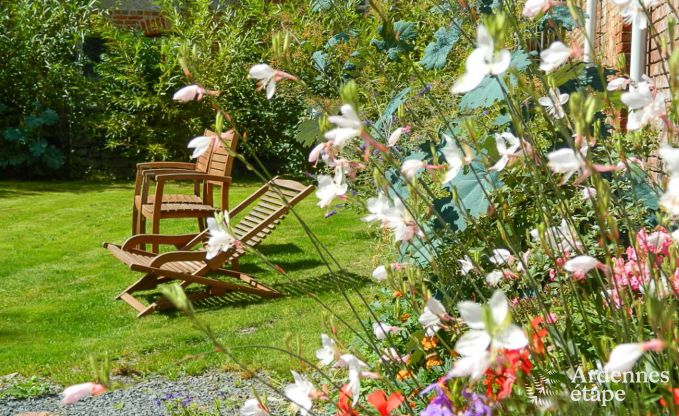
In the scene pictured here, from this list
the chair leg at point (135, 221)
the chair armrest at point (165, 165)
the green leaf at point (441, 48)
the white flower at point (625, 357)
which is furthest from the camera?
the chair armrest at point (165, 165)

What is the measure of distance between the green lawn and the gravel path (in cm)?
17

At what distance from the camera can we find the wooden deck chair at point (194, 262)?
203 inches

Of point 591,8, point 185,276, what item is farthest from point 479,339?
point 591,8

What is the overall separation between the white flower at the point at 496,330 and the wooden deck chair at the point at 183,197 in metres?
5.10

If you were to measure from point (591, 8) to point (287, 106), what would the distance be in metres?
5.83

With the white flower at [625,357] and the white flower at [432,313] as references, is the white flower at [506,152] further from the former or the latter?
the white flower at [625,357]

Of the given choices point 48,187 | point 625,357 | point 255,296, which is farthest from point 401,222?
point 48,187

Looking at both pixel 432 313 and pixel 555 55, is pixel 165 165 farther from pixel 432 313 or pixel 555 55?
pixel 555 55

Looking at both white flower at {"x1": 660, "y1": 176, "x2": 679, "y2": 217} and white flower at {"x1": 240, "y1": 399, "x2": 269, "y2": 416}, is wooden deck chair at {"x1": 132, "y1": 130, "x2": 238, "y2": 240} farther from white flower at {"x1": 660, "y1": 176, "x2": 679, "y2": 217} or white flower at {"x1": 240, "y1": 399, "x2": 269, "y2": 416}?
white flower at {"x1": 660, "y1": 176, "x2": 679, "y2": 217}

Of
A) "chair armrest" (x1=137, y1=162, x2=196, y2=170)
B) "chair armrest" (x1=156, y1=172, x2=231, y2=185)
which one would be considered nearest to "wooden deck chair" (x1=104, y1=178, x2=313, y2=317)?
"chair armrest" (x1=156, y1=172, x2=231, y2=185)

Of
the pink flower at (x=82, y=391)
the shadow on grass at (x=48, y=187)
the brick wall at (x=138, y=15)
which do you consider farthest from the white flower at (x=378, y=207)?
the brick wall at (x=138, y=15)

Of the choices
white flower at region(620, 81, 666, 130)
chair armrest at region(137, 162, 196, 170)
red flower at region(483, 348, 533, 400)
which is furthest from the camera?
chair armrest at region(137, 162, 196, 170)

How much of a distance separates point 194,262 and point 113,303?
0.58 meters

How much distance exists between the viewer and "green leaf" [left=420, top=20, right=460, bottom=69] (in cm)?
298
